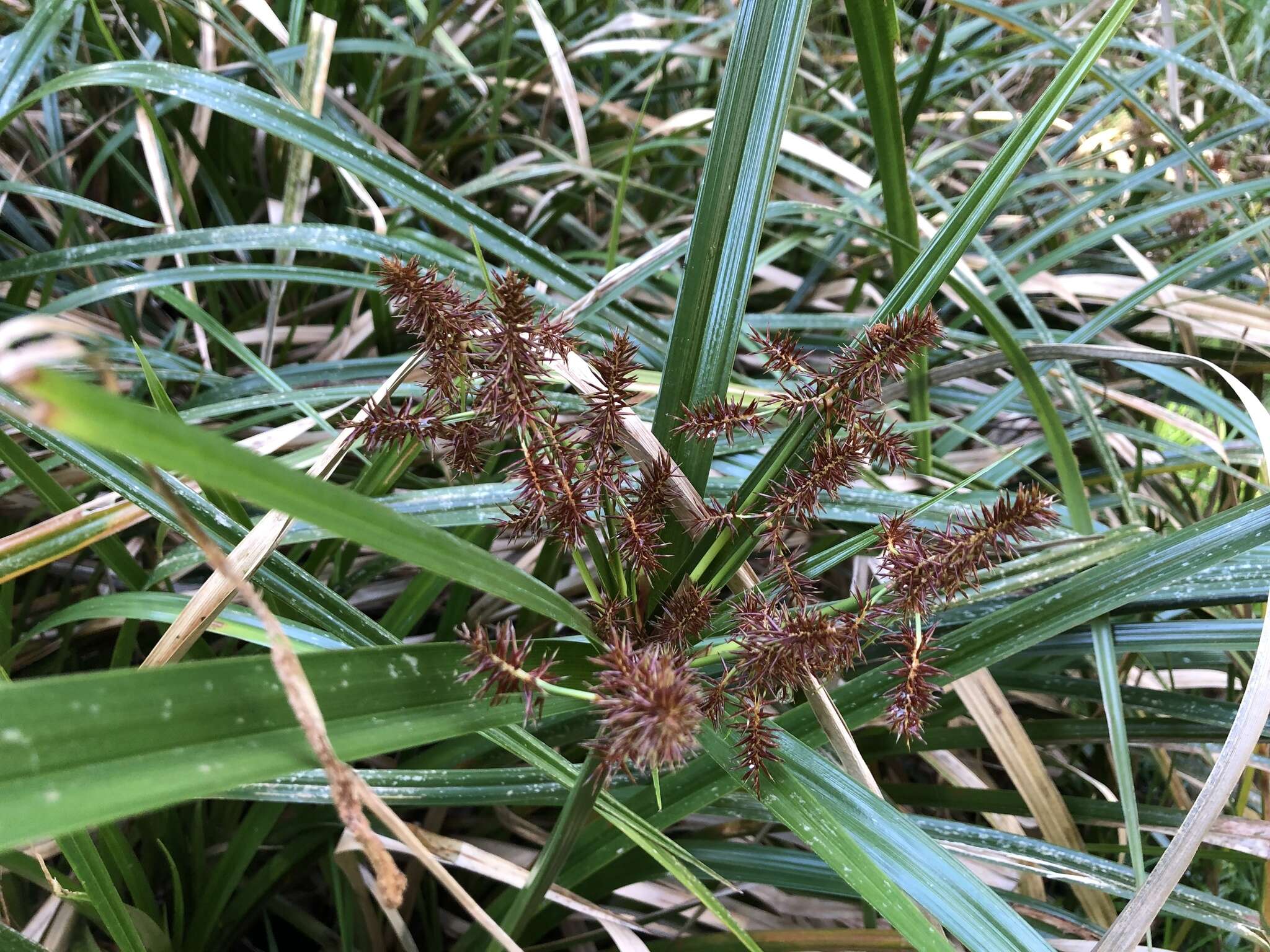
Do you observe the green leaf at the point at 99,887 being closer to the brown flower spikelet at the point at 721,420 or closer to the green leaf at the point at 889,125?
the brown flower spikelet at the point at 721,420

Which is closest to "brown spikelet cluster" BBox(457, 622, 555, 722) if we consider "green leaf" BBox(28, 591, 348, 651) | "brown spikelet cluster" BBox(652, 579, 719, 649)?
"brown spikelet cluster" BBox(652, 579, 719, 649)

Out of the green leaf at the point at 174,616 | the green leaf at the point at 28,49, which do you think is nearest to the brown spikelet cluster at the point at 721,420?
the green leaf at the point at 174,616

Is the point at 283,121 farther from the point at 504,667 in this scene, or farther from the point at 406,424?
the point at 504,667

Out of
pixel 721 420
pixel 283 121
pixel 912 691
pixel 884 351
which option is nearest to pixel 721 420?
pixel 721 420

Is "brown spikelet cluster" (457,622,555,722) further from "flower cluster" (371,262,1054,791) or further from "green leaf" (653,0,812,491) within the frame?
"green leaf" (653,0,812,491)

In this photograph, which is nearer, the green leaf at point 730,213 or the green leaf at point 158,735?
the green leaf at point 158,735

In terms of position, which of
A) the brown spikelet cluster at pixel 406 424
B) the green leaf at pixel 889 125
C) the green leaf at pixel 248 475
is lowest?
the green leaf at pixel 248 475
